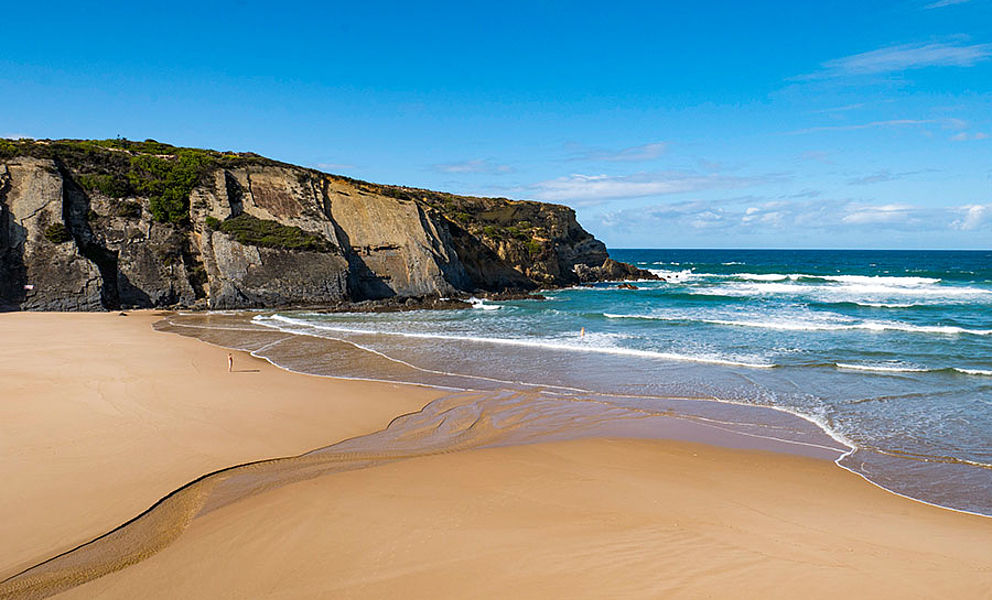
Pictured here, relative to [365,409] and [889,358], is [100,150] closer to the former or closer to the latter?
[365,409]

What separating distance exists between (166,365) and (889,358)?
20127 millimetres

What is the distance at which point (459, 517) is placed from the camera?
19.9 ft

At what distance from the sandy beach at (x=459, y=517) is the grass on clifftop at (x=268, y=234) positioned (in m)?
21.5

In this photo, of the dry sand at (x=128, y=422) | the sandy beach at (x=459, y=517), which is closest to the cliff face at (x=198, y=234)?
the dry sand at (x=128, y=422)

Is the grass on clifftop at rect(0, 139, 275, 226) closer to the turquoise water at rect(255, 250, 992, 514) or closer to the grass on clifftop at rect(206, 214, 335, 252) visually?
the grass on clifftop at rect(206, 214, 335, 252)

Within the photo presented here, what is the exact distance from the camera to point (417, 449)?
8.62 metres

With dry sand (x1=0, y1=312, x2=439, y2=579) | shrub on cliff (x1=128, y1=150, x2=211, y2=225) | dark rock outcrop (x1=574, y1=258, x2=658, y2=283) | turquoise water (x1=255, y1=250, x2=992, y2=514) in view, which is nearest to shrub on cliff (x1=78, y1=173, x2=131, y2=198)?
shrub on cliff (x1=128, y1=150, x2=211, y2=225)

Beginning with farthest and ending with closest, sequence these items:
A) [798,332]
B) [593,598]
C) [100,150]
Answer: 1. [100,150]
2. [798,332]
3. [593,598]

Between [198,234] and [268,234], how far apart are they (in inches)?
143

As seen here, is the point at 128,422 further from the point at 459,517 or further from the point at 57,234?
the point at 57,234

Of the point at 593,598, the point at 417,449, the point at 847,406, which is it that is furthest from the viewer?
the point at 847,406

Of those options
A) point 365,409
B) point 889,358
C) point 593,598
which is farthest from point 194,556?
point 889,358

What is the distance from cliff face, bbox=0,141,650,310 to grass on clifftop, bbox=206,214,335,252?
0.07 m

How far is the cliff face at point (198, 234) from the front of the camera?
26562mm
